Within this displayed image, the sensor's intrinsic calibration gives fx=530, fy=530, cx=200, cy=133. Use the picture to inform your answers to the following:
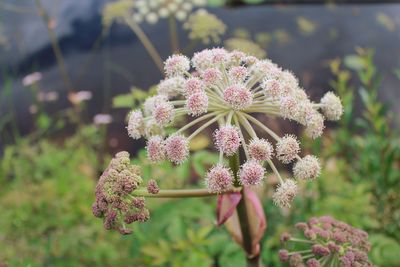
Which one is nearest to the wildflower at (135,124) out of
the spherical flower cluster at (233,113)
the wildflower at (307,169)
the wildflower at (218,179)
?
the spherical flower cluster at (233,113)

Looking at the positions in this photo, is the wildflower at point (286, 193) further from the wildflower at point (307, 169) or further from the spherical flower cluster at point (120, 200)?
the spherical flower cluster at point (120, 200)

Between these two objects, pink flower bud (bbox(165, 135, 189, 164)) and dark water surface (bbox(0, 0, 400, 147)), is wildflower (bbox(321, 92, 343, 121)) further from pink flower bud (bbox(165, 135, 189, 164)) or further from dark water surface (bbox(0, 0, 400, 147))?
dark water surface (bbox(0, 0, 400, 147))

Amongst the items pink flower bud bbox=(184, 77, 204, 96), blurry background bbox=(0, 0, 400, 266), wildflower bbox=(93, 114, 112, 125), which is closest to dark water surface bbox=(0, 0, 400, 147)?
blurry background bbox=(0, 0, 400, 266)


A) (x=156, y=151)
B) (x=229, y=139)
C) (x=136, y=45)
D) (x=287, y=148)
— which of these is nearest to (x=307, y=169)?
(x=287, y=148)

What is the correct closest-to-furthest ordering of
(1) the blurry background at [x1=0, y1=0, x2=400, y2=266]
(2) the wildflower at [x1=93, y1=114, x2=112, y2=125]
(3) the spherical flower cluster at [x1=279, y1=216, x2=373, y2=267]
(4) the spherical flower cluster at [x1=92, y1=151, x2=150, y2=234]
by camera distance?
(4) the spherical flower cluster at [x1=92, y1=151, x2=150, y2=234], (3) the spherical flower cluster at [x1=279, y1=216, x2=373, y2=267], (1) the blurry background at [x1=0, y1=0, x2=400, y2=266], (2) the wildflower at [x1=93, y1=114, x2=112, y2=125]

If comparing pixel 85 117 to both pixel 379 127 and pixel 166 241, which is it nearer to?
pixel 166 241

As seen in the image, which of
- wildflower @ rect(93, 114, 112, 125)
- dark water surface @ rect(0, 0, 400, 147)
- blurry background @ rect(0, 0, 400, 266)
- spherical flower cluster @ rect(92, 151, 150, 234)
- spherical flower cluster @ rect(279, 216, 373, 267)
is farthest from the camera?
dark water surface @ rect(0, 0, 400, 147)

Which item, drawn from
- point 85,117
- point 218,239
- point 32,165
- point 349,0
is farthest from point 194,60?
point 349,0
